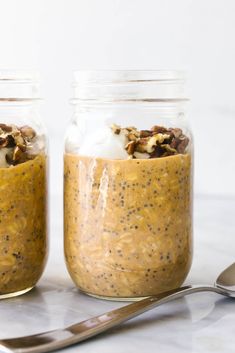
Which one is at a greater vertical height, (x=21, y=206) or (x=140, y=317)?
(x=21, y=206)

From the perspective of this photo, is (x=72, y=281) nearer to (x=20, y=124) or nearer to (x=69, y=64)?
(x=20, y=124)

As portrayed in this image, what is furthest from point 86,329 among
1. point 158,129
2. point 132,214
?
point 158,129

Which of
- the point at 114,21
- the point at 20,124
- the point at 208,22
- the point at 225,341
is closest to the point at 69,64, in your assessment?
the point at 114,21

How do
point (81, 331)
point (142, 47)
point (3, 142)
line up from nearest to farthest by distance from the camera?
1. point (81, 331)
2. point (3, 142)
3. point (142, 47)

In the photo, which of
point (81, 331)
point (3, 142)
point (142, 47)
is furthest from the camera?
point (142, 47)

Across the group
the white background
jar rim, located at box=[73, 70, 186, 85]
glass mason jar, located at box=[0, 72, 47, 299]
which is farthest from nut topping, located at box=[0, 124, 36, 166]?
the white background

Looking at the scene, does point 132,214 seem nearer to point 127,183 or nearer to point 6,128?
point 127,183

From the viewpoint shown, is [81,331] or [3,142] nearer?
[81,331]
